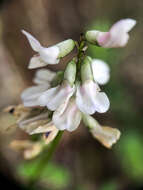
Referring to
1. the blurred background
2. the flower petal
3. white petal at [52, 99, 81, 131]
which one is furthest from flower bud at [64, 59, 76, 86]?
the blurred background

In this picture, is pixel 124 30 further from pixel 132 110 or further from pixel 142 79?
pixel 142 79

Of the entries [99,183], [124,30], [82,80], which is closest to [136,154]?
[99,183]

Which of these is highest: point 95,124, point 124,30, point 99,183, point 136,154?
point 124,30

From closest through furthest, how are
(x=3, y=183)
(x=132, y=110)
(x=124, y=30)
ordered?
1. (x=124, y=30)
2. (x=3, y=183)
3. (x=132, y=110)

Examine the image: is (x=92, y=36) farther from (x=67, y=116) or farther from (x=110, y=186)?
(x=110, y=186)

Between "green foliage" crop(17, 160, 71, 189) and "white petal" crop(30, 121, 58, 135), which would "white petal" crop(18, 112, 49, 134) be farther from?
"green foliage" crop(17, 160, 71, 189)
